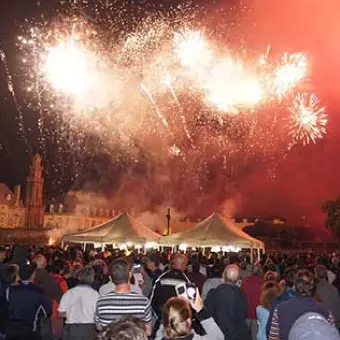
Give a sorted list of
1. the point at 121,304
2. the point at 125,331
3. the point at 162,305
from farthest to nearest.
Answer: the point at 162,305
the point at 121,304
the point at 125,331

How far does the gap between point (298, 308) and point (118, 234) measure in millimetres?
20582

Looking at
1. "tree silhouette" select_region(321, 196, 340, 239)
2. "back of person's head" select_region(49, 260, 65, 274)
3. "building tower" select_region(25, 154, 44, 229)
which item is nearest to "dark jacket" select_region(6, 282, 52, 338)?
"back of person's head" select_region(49, 260, 65, 274)

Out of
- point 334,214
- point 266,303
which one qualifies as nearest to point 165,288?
point 266,303

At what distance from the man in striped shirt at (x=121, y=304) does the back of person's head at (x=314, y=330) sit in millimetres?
2321

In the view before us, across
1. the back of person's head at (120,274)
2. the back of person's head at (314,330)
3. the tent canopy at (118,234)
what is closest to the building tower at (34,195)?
the tent canopy at (118,234)

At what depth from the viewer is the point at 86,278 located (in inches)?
326

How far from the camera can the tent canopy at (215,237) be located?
80.7 feet

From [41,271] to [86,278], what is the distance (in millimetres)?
2052

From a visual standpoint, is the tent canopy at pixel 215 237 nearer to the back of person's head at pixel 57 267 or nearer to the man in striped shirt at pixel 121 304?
the back of person's head at pixel 57 267

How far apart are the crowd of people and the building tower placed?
9498cm

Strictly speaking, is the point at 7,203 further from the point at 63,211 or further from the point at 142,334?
the point at 142,334

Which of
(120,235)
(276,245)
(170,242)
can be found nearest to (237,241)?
(170,242)

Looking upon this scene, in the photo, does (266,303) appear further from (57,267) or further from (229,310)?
(57,267)

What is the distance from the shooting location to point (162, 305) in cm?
760
